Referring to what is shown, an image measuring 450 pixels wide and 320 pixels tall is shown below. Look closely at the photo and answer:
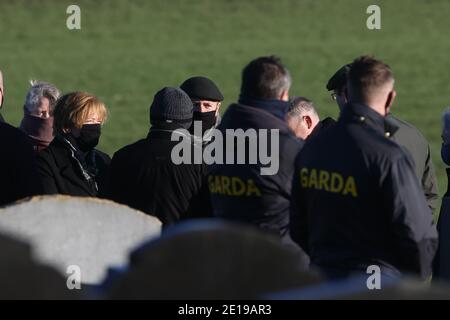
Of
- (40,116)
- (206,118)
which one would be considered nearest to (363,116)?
(206,118)

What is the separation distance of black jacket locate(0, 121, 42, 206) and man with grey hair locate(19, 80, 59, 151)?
1558 mm

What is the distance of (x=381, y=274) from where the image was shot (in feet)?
18.2

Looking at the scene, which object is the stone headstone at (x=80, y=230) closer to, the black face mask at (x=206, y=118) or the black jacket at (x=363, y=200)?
the black jacket at (x=363, y=200)

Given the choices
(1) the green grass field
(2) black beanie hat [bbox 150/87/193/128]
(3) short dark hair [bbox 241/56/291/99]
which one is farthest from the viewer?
(1) the green grass field

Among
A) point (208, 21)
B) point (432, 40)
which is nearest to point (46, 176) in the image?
point (432, 40)

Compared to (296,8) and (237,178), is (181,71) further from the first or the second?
(237,178)

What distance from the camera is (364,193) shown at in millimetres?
5488

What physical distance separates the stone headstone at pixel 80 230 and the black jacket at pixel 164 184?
3.62 feet

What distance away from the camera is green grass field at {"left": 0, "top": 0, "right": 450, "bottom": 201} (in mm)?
28875

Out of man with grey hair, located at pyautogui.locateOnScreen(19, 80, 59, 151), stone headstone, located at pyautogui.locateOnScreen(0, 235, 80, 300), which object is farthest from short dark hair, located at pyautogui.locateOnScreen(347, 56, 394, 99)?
man with grey hair, located at pyautogui.locateOnScreen(19, 80, 59, 151)

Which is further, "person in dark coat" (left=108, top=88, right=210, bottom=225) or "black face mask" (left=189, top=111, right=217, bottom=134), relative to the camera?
"black face mask" (left=189, top=111, right=217, bottom=134)

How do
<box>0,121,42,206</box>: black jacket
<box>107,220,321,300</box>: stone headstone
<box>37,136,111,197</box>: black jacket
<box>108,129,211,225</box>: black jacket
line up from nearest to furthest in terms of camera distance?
<box>107,220,321,300</box>: stone headstone < <box>0,121,42,206</box>: black jacket < <box>108,129,211,225</box>: black jacket < <box>37,136,111,197</box>: black jacket

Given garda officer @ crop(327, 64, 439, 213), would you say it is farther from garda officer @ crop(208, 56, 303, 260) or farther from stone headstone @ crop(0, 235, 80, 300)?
stone headstone @ crop(0, 235, 80, 300)

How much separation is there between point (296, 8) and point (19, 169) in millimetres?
32448
